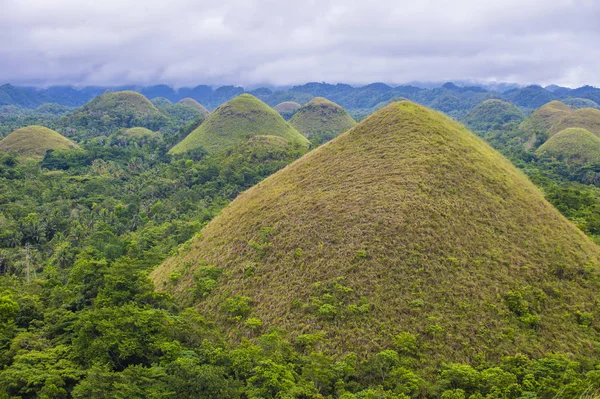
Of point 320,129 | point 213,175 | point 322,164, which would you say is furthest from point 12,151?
point 322,164

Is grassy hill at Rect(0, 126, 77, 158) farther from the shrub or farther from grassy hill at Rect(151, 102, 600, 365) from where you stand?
the shrub

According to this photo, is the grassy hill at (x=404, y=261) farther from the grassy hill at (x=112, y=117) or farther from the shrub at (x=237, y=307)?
the grassy hill at (x=112, y=117)

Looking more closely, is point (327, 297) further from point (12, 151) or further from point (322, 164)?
point (12, 151)

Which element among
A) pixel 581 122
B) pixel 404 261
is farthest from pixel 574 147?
pixel 404 261

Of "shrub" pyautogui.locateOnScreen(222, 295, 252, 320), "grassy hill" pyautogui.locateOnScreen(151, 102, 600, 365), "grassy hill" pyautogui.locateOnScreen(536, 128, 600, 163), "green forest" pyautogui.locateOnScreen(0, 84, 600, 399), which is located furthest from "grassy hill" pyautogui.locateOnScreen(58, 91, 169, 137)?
"shrub" pyautogui.locateOnScreen(222, 295, 252, 320)

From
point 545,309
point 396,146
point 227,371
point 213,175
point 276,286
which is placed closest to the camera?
point 227,371

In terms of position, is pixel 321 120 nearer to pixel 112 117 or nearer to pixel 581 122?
pixel 581 122

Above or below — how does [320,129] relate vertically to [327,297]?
above
